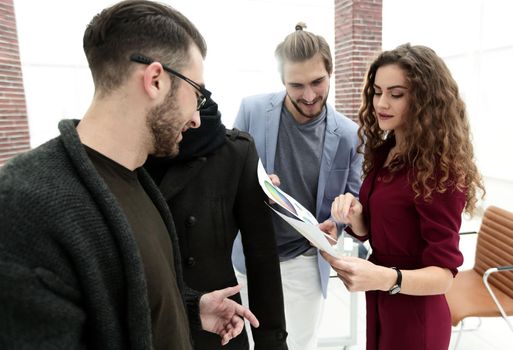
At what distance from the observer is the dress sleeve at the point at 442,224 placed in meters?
1.18

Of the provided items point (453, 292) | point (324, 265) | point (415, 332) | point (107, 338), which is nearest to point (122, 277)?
point (107, 338)

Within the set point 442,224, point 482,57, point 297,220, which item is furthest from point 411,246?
point 482,57

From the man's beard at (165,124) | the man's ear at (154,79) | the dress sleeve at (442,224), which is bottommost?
the dress sleeve at (442,224)

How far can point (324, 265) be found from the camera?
1.86 meters

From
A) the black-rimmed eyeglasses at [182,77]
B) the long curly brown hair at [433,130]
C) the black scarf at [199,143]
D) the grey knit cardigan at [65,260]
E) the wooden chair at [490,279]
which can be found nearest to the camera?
the grey knit cardigan at [65,260]

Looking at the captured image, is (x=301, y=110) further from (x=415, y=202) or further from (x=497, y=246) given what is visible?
(x=497, y=246)

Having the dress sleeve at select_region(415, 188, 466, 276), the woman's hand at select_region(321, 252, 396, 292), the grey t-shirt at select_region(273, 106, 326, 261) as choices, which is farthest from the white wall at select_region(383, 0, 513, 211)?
the woman's hand at select_region(321, 252, 396, 292)

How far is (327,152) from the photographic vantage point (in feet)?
5.73

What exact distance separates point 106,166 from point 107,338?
1.11 feet

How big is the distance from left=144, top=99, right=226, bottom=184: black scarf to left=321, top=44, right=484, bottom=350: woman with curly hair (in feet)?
1.73

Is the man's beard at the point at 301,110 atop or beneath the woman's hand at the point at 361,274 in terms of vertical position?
atop

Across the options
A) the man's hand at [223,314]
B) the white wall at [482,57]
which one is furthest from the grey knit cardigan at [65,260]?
the white wall at [482,57]

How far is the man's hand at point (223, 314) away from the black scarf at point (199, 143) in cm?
39

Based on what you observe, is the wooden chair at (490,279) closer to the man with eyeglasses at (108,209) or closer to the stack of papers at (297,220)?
the stack of papers at (297,220)
